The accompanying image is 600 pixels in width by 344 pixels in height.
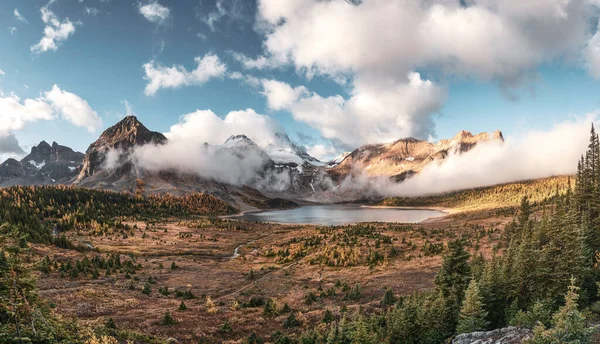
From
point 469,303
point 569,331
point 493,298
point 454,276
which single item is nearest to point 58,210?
point 454,276

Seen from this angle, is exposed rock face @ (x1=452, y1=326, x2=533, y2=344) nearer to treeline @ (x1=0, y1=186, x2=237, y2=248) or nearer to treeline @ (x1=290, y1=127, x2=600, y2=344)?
treeline @ (x1=290, y1=127, x2=600, y2=344)

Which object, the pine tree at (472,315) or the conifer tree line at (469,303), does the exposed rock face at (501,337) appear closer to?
the conifer tree line at (469,303)

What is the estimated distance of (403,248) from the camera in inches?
2958

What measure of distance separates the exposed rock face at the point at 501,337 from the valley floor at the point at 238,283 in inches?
730

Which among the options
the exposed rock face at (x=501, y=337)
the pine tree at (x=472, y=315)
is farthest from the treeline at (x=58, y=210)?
the exposed rock face at (x=501, y=337)

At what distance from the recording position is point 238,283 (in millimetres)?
56719

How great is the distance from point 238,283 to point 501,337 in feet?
160

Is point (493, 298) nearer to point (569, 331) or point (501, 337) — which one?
point (501, 337)

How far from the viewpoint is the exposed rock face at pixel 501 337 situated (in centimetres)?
1575

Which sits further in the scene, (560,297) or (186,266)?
(186,266)

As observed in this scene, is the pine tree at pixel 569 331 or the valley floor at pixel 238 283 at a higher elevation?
the pine tree at pixel 569 331

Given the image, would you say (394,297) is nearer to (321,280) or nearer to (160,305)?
(321,280)

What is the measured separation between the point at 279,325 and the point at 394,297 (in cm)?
1644

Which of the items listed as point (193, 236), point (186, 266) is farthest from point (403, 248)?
point (193, 236)
